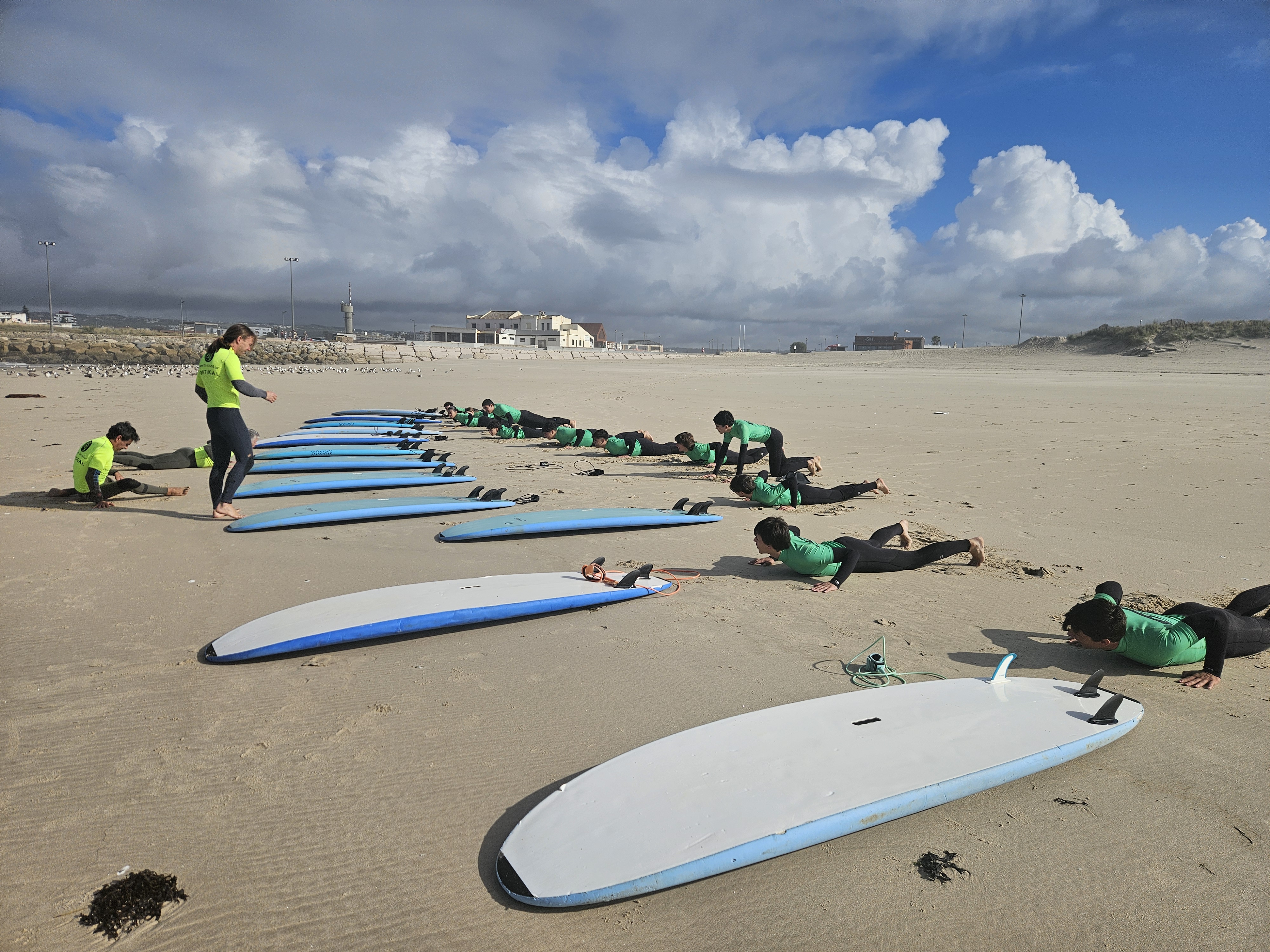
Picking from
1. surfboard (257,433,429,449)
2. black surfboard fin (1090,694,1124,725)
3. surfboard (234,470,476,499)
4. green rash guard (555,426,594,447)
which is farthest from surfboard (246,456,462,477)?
black surfboard fin (1090,694,1124,725)

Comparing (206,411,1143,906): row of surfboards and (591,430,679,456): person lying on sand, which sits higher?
(591,430,679,456): person lying on sand

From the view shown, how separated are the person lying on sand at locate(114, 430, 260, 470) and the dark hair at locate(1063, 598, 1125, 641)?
29.3 ft

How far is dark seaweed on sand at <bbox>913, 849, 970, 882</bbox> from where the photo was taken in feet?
7.48

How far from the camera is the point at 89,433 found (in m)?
12.0

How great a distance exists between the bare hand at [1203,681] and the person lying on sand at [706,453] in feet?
21.0

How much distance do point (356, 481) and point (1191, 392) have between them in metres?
22.6

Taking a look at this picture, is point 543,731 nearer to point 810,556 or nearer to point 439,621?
point 439,621

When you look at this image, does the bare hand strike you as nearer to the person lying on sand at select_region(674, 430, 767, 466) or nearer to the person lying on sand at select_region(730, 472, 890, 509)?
the person lying on sand at select_region(730, 472, 890, 509)

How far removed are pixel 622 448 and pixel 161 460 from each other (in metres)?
6.31

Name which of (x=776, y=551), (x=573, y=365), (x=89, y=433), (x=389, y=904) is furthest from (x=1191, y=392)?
(x=573, y=365)

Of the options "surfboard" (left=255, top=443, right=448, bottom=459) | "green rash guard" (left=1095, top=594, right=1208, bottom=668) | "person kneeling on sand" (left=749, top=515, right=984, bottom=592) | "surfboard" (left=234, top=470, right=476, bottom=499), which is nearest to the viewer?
"green rash guard" (left=1095, top=594, right=1208, bottom=668)

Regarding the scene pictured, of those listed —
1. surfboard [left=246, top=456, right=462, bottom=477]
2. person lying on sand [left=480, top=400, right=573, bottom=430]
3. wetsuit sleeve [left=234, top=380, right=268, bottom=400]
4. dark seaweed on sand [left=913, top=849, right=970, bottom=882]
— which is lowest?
dark seaweed on sand [left=913, top=849, right=970, bottom=882]

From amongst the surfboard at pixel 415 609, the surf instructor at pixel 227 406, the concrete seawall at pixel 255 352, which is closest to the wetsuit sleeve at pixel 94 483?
the surf instructor at pixel 227 406

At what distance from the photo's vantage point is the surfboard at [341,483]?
25.8 feet
